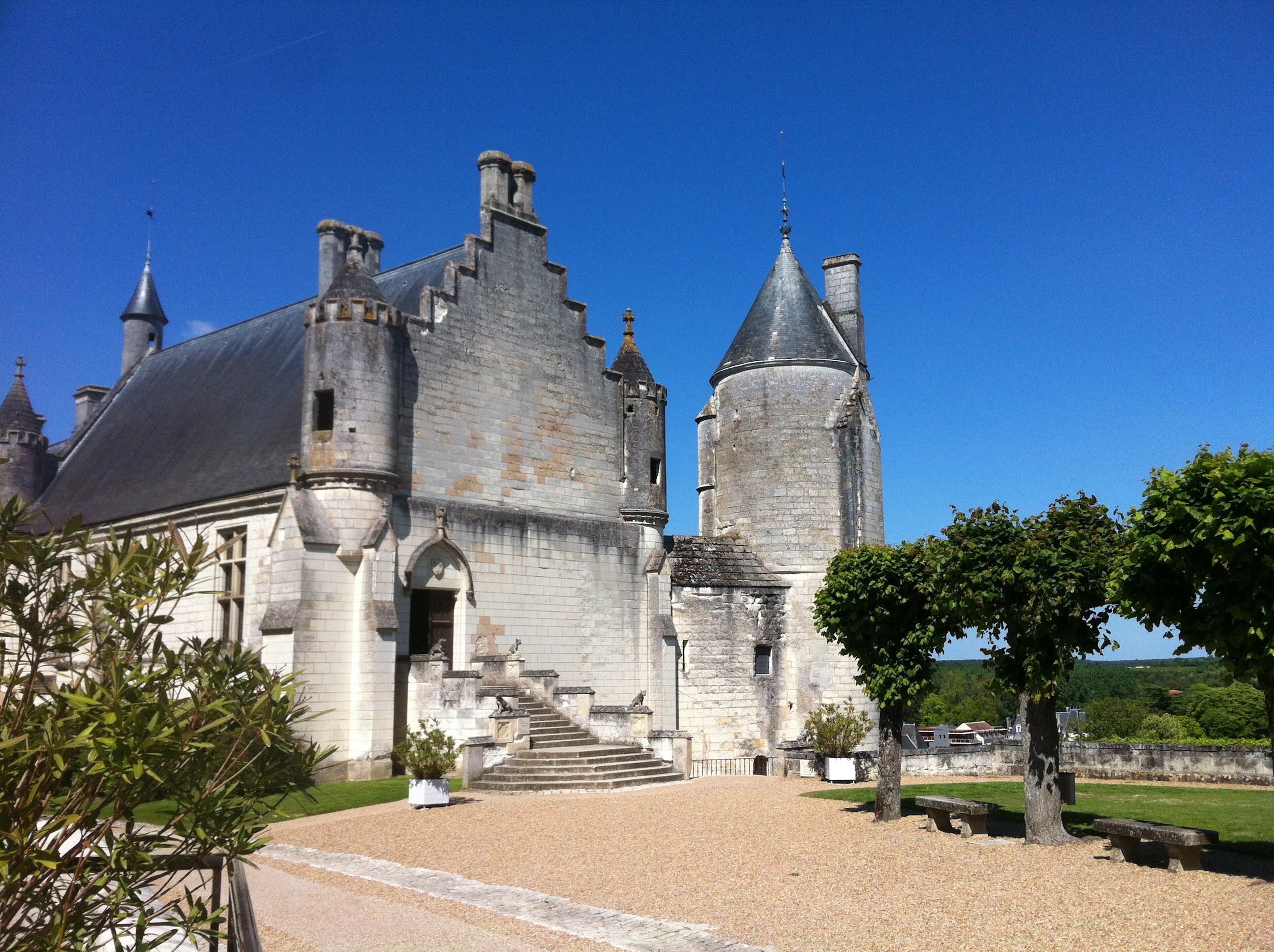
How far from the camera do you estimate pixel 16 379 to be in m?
28.7

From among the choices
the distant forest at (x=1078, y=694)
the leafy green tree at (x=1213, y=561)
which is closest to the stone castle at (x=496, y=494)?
the leafy green tree at (x=1213, y=561)

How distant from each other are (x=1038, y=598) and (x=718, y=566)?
14.0m

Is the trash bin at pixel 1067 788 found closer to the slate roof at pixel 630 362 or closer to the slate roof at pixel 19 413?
the slate roof at pixel 630 362

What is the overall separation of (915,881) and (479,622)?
41.5 ft

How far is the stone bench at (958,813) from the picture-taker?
11.0 meters

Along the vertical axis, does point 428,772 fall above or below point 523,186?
below

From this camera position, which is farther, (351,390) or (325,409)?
(325,409)

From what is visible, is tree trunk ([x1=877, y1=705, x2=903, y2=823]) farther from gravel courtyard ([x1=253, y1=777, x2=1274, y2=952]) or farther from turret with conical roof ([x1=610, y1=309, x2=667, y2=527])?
turret with conical roof ([x1=610, y1=309, x2=667, y2=527])

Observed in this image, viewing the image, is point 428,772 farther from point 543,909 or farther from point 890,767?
point 890,767

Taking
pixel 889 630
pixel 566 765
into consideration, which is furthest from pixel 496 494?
pixel 889 630

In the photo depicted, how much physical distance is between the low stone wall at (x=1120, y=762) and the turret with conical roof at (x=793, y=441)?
621cm

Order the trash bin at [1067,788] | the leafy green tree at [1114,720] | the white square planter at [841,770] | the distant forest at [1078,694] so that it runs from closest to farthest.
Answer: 1. the trash bin at [1067,788]
2. the white square planter at [841,770]
3. the leafy green tree at [1114,720]
4. the distant forest at [1078,694]

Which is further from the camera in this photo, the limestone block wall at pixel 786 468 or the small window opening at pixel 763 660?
the limestone block wall at pixel 786 468

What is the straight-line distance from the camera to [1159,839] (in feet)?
29.7
